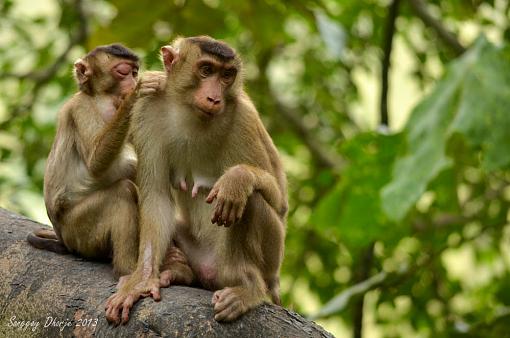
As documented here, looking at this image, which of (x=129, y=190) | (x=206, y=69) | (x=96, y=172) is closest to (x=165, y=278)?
(x=129, y=190)

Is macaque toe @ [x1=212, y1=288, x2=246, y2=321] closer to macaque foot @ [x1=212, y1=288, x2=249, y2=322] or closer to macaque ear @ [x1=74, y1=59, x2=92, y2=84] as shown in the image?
macaque foot @ [x1=212, y1=288, x2=249, y2=322]

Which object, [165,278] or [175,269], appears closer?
[165,278]

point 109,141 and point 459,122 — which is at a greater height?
point 459,122

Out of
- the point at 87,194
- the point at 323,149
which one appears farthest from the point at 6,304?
the point at 323,149

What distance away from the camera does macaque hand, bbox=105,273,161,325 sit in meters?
4.58

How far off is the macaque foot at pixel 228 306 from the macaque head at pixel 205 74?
4.52 ft

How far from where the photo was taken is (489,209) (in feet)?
29.0

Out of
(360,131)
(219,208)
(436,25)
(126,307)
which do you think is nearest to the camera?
(126,307)

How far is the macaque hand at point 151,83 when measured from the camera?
5551 millimetres

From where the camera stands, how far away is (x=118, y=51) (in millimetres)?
6156

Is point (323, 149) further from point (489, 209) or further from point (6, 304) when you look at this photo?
point (6, 304)

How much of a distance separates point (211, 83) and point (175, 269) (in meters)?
1.23

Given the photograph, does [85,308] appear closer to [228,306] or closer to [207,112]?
[228,306]

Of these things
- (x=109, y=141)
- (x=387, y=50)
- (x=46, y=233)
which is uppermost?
(x=387, y=50)
